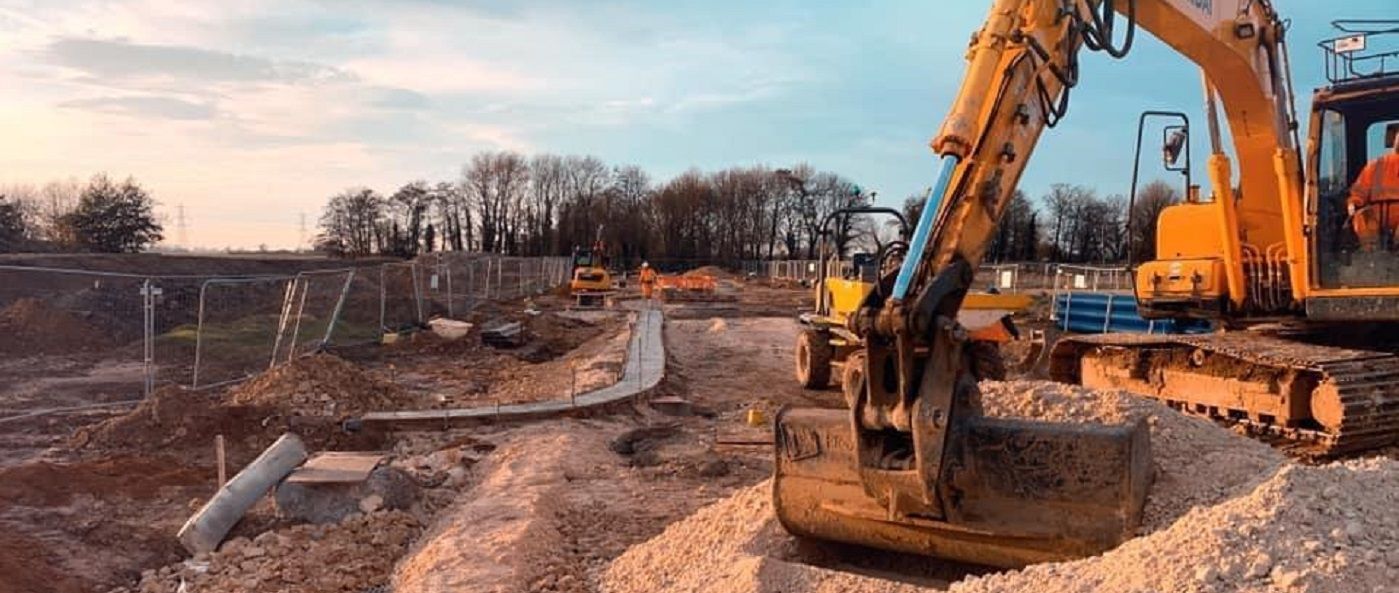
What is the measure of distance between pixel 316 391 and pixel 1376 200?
9.72 meters

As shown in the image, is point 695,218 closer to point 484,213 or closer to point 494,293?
point 484,213

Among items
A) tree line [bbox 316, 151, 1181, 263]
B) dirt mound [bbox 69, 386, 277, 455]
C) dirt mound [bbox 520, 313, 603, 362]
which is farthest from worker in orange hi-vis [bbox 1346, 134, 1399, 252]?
tree line [bbox 316, 151, 1181, 263]

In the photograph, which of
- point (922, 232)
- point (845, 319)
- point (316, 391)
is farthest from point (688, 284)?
point (922, 232)

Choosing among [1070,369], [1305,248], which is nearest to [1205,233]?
[1305,248]

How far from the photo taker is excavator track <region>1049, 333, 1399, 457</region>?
7.53 metres

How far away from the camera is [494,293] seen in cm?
3456

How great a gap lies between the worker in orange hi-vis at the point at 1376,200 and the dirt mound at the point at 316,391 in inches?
353

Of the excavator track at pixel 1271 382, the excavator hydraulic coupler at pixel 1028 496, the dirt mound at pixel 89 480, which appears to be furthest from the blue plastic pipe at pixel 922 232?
the dirt mound at pixel 89 480

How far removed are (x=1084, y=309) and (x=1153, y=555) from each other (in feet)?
59.8

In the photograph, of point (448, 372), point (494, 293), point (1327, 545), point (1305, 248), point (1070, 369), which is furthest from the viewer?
point (494, 293)

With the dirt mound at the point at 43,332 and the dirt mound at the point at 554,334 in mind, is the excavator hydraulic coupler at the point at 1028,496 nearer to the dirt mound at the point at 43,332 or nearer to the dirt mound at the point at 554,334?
the dirt mound at the point at 554,334

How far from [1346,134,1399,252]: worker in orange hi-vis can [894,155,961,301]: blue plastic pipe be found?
4421mm

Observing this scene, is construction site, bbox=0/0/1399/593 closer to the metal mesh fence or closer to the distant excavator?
the metal mesh fence

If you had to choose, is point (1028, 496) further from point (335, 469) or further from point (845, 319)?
point (845, 319)
